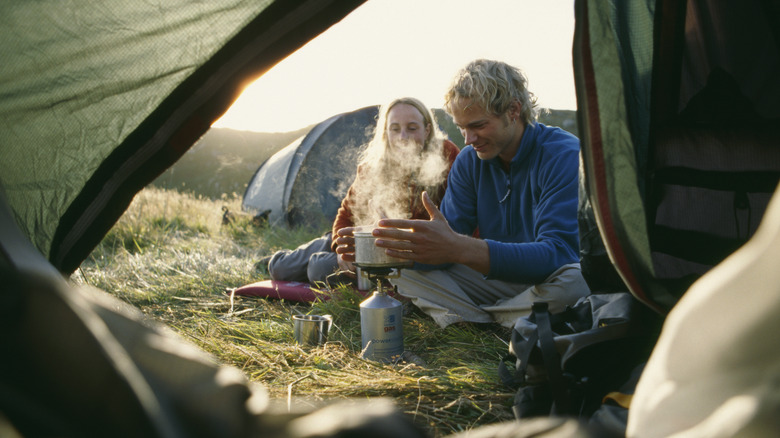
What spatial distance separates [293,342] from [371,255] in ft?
2.70

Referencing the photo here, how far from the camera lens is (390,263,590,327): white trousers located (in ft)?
8.16

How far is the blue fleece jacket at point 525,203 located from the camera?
2.45 metres

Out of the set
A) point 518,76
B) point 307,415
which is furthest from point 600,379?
point 518,76

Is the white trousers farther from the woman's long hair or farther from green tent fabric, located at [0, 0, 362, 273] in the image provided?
green tent fabric, located at [0, 0, 362, 273]

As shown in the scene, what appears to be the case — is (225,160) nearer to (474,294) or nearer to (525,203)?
(474,294)

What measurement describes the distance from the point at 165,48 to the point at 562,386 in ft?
5.15

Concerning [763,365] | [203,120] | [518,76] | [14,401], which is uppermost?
[518,76]

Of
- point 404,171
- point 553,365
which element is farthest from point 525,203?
point 553,365

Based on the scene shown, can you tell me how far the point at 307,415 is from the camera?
63 cm

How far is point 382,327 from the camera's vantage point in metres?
2.26

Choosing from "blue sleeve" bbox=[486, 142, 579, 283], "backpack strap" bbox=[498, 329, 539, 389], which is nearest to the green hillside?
"blue sleeve" bbox=[486, 142, 579, 283]

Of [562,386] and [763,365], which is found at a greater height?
[763,365]

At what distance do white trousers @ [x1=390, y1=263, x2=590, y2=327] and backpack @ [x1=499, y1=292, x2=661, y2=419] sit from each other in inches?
29.4

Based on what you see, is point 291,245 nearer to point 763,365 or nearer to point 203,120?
point 203,120
